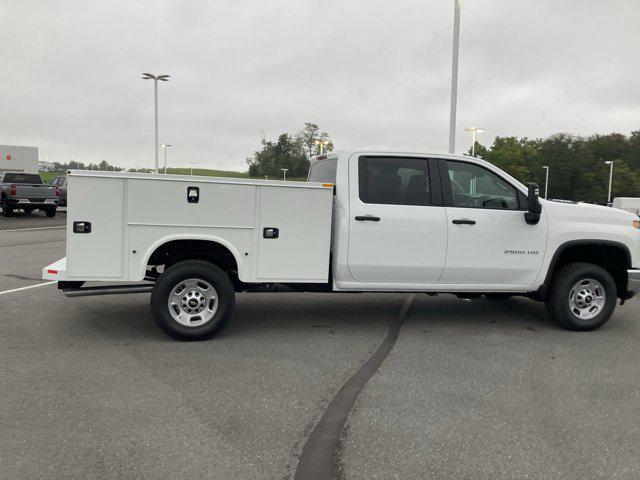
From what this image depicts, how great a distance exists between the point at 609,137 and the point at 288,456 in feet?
316

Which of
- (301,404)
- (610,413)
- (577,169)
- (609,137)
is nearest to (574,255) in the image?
(610,413)

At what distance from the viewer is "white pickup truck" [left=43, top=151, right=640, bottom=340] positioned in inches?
216

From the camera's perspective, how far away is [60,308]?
7.19m

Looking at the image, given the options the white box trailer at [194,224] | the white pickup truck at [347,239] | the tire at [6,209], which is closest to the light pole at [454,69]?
the white pickup truck at [347,239]

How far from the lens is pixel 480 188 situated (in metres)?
6.39

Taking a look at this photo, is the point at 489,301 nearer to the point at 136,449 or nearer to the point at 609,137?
the point at 136,449

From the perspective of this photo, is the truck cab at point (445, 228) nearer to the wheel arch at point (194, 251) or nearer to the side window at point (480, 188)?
the side window at point (480, 188)

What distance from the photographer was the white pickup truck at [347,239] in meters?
5.48

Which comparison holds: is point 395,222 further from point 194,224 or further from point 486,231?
point 194,224

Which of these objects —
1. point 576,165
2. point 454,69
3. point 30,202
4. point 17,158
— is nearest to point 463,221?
point 454,69

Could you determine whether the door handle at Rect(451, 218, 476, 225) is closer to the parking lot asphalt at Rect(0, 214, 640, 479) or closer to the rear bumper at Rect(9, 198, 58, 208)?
the parking lot asphalt at Rect(0, 214, 640, 479)

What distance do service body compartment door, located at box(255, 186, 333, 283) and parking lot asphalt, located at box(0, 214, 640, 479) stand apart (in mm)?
749

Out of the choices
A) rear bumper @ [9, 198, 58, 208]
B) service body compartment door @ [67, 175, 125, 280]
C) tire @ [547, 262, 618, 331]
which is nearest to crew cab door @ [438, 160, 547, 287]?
tire @ [547, 262, 618, 331]

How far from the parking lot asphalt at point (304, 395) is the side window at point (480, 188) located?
147 cm
